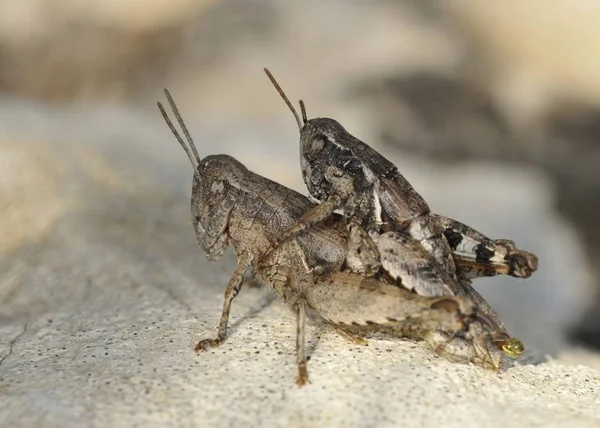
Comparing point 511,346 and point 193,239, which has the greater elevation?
point 193,239

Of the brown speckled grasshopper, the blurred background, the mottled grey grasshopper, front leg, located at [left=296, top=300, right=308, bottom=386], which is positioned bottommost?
front leg, located at [left=296, top=300, right=308, bottom=386]

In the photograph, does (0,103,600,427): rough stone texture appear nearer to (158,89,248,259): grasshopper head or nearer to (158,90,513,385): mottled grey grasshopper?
(158,90,513,385): mottled grey grasshopper

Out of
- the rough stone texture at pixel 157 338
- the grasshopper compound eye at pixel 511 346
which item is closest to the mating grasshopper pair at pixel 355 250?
the grasshopper compound eye at pixel 511 346

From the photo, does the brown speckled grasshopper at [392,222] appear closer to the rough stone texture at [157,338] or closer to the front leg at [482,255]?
the front leg at [482,255]

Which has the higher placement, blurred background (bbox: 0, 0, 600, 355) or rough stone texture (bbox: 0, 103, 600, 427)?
blurred background (bbox: 0, 0, 600, 355)

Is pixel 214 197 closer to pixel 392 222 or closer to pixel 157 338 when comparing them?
pixel 157 338

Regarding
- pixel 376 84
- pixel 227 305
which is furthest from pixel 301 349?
pixel 376 84

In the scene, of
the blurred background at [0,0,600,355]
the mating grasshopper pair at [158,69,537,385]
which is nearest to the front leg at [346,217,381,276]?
the mating grasshopper pair at [158,69,537,385]
